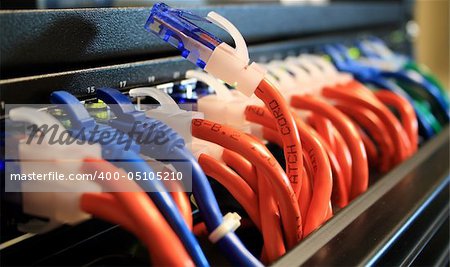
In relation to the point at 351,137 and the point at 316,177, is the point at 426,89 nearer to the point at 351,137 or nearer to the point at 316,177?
the point at 351,137

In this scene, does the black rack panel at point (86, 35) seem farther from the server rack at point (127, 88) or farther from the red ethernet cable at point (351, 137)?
the red ethernet cable at point (351, 137)

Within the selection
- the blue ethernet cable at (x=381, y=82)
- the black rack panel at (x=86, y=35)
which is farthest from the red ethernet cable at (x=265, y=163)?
the blue ethernet cable at (x=381, y=82)

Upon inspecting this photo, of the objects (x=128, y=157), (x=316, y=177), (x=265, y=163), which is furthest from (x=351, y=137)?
(x=128, y=157)

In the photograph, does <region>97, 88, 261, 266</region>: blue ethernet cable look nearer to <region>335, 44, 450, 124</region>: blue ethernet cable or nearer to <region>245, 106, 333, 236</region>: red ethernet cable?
<region>245, 106, 333, 236</region>: red ethernet cable

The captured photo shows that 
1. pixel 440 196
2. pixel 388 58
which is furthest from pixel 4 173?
pixel 388 58

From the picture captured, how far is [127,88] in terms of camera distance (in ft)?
2.21

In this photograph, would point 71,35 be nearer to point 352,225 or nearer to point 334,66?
point 352,225

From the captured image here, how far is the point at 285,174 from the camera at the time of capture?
574mm

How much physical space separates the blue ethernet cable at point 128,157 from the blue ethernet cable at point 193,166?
15mm

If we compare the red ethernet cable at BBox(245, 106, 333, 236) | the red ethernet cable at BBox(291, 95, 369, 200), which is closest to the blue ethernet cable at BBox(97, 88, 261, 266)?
the red ethernet cable at BBox(245, 106, 333, 236)

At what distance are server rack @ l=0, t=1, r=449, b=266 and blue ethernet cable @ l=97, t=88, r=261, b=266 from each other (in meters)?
0.05

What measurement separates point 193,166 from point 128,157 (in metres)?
0.07

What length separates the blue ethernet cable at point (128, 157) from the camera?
18.7 inches

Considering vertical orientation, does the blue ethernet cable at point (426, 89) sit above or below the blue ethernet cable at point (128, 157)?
below
